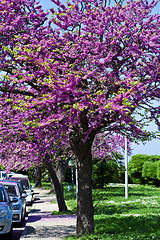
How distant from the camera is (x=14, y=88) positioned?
11.4 metres

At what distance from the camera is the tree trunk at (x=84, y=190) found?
11070mm

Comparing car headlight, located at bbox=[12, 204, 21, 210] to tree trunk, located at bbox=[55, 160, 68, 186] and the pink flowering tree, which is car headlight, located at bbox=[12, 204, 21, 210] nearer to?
the pink flowering tree

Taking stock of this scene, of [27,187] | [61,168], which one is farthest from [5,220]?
[61,168]

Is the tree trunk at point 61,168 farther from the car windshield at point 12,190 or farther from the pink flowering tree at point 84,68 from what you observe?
the pink flowering tree at point 84,68

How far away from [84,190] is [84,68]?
141 inches

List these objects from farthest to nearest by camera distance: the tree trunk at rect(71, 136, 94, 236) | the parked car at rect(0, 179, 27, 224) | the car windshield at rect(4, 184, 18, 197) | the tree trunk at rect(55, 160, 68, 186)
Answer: the tree trunk at rect(55, 160, 68, 186) < the car windshield at rect(4, 184, 18, 197) < the parked car at rect(0, 179, 27, 224) < the tree trunk at rect(71, 136, 94, 236)

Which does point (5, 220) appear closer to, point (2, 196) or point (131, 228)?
point (2, 196)

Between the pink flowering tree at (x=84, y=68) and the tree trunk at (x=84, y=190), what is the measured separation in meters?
0.03

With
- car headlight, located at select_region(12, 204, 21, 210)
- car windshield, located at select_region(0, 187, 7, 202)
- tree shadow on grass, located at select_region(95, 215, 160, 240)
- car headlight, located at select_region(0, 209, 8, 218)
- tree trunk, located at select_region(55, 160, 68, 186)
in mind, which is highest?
tree trunk, located at select_region(55, 160, 68, 186)

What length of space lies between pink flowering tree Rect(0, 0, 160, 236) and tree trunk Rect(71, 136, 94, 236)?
28 millimetres

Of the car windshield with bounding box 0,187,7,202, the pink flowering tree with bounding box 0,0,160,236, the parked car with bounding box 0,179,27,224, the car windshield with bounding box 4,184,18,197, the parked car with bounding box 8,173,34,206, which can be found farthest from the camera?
the parked car with bounding box 8,173,34,206

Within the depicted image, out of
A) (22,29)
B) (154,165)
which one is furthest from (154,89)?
(154,165)

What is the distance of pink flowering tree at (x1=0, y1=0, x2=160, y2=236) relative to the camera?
357 inches

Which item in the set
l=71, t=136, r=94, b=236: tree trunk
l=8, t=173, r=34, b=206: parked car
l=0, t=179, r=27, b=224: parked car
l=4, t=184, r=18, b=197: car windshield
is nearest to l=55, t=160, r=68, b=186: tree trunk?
l=8, t=173, r=34, b=206: parked car
